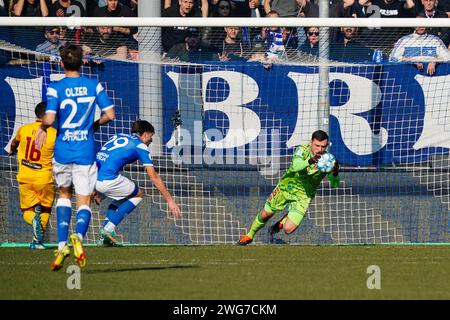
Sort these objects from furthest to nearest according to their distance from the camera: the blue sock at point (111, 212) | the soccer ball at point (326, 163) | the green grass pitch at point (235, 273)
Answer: the blue sock at point (111, 212) < the soccer ball at point (326, 163) < the green grass pitch at point (235, 273)

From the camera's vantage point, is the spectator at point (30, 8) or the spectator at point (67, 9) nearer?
the spectator at point (67, 9)

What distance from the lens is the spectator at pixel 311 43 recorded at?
15438 millimetres

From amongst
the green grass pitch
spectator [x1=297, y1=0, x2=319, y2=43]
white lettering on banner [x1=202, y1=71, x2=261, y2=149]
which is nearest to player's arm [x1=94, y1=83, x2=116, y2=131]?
the green grass pitch

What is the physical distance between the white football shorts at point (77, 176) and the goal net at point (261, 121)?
4985 millimetres

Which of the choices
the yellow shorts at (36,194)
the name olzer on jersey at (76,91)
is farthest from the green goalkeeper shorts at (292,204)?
the name olzer on jersey at (76,91)

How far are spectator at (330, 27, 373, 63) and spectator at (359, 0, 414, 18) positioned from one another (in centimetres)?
369

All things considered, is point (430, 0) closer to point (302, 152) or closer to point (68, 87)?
point (302, 152)

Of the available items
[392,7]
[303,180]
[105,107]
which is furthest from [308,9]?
[105,107]

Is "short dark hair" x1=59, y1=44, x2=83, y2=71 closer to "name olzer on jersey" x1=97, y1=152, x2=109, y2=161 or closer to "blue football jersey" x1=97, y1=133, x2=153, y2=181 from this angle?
"blue football jersey" x1=97, y1=133, x2=153, y2=181

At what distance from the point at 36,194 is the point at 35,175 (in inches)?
10.1

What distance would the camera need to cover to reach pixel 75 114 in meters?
10.6

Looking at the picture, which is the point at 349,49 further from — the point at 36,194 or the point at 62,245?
the point at 62,245

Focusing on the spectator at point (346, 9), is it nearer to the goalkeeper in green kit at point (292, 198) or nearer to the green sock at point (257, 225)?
the goalkeeper in green kit at point (292, 198)

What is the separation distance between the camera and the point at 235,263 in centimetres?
1209
